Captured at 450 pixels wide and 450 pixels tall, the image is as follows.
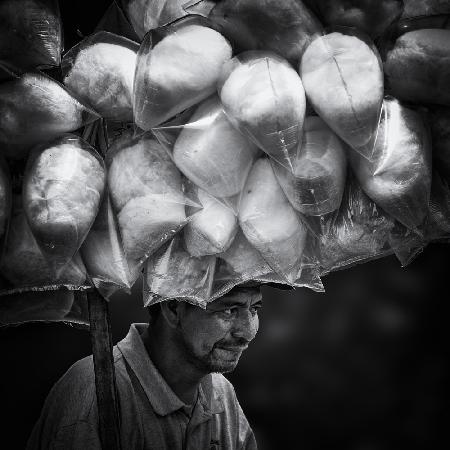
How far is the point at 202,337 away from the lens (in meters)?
1.59

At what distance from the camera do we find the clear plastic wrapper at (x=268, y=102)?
994 millimetres

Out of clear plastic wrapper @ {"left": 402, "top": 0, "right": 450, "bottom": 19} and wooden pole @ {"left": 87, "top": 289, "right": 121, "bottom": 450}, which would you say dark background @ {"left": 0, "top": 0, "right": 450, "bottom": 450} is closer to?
wooden pole @ {"left": 87, "top": 289, "right": 121, "bottom": 450}

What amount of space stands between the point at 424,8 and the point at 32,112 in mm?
806

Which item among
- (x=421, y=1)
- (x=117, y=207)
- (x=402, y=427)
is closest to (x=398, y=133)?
(x=421, y=1)

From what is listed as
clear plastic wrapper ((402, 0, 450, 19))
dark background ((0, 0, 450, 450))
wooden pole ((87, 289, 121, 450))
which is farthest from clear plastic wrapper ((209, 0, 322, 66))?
dark background ((0, 0, 450, 450))

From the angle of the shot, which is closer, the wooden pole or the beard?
the wooden pole

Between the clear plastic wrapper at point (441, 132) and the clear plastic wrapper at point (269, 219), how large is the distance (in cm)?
30

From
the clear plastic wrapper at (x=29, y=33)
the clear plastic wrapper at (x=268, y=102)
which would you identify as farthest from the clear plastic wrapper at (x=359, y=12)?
the clear plastic wrapper at (x=29, y=33)

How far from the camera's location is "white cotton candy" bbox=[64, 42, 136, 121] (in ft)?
3.72

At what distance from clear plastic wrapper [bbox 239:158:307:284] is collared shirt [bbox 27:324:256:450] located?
66cm

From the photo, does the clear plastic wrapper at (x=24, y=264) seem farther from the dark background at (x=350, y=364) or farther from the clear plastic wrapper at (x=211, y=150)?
the dark background at (x=350, y=364)

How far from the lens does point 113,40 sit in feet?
3.88

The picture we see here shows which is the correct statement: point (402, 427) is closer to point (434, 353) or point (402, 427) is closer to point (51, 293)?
point (434, 353)

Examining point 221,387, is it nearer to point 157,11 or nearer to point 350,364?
point 350,364
